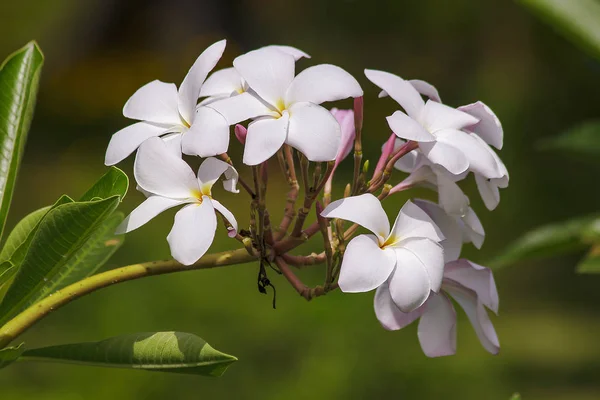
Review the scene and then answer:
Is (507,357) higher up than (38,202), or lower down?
higher up

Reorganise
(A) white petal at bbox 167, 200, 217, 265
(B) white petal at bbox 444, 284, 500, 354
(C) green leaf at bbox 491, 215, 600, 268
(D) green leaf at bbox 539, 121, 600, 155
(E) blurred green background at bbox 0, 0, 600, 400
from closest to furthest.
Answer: (A) white petal at bbox 167, 200, 217, 265 → (B) white petal at bbox 444, 284, 500, 354 → (C) green leaf at bbox 491, 215, 600, 268 → (D) green leaf at bbox 539, 121, 600, 155 → (E) blurred green background at bbox 0, 0, 600, 400

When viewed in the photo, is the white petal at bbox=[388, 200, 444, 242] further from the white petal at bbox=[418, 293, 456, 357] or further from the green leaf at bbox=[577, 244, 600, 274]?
the green leaf at bbox=[577, 244, 600, 274]

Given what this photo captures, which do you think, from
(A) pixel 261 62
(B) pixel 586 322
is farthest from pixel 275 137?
(B) pixel 586 322

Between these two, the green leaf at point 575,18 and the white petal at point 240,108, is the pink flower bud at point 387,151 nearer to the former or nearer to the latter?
the white petal at point 240,108

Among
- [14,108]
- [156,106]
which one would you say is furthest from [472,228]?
[14,108]

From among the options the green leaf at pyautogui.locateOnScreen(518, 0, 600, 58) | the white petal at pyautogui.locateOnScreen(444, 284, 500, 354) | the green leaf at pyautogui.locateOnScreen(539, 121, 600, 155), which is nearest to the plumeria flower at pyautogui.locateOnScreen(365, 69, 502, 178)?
Result: the white petal at pyautogui.locateOnScreen(444, 284, 500, 354)

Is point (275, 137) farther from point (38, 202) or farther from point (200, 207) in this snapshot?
point (38, 202)
